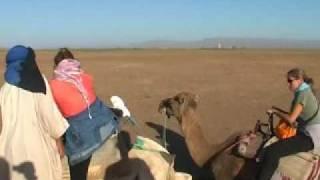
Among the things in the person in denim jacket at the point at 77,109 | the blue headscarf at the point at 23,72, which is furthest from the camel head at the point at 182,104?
the blue headscarf at the point at 23,72

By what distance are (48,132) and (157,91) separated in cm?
1784

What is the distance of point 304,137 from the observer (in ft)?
27.9

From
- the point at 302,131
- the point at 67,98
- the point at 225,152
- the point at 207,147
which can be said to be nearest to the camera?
the point at 67,98

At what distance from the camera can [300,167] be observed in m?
8.27

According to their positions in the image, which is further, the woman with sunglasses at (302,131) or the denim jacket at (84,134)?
the woman with sunglasses at (302,131)

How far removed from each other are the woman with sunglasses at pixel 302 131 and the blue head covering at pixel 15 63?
356 cm

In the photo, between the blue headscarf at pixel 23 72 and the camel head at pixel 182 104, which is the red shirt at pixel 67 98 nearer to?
the blue headscarf at pixel 23 72

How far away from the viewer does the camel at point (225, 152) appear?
27.6 ft

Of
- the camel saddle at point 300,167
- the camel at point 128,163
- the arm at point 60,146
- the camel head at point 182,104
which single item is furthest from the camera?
the camel head at point 182,104

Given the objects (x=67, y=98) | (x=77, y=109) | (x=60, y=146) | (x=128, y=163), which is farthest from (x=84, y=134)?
(x=128, y=163)

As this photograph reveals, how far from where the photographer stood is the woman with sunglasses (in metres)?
8.40

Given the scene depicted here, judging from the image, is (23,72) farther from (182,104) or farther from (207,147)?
(182,104)

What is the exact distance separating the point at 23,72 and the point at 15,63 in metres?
0.12

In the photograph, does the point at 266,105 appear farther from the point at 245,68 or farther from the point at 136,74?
the point at 245,68
